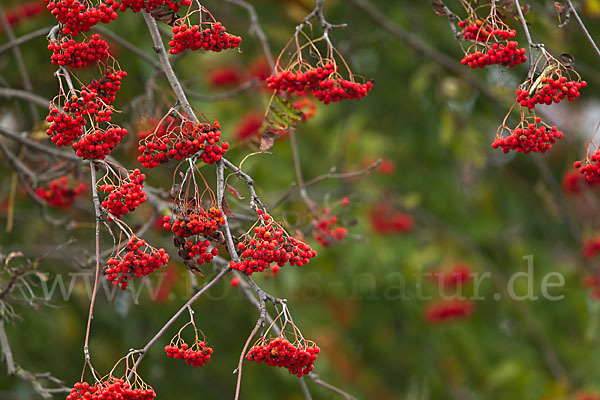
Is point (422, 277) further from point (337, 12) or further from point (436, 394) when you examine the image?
point (337, 12)

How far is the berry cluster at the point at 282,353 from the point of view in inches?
79.4

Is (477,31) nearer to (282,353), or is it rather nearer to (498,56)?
(498,56)

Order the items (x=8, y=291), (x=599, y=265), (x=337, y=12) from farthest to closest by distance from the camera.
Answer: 1. (x=337, y=12)
2. (x=599, y=265)
3. (x=8, y=291)

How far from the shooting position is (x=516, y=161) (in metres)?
7.20

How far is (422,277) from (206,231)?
16.2ft

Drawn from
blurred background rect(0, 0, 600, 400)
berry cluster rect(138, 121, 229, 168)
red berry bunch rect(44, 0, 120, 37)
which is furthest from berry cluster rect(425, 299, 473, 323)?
red berry bunch rect(44, 0, 120, 37)

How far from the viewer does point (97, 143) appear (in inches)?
83.6

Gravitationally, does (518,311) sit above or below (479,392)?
above

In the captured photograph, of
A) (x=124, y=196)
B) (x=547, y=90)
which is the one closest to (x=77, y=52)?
(x=124, y=196)

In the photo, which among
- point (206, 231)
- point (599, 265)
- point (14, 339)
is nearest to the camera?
point (206, 231)

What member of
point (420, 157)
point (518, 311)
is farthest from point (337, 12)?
point (518, 311)

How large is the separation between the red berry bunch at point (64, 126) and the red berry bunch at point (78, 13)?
9.7 inches

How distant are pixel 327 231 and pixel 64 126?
161cm

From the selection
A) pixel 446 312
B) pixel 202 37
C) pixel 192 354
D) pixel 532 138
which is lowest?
pixel 446 312
